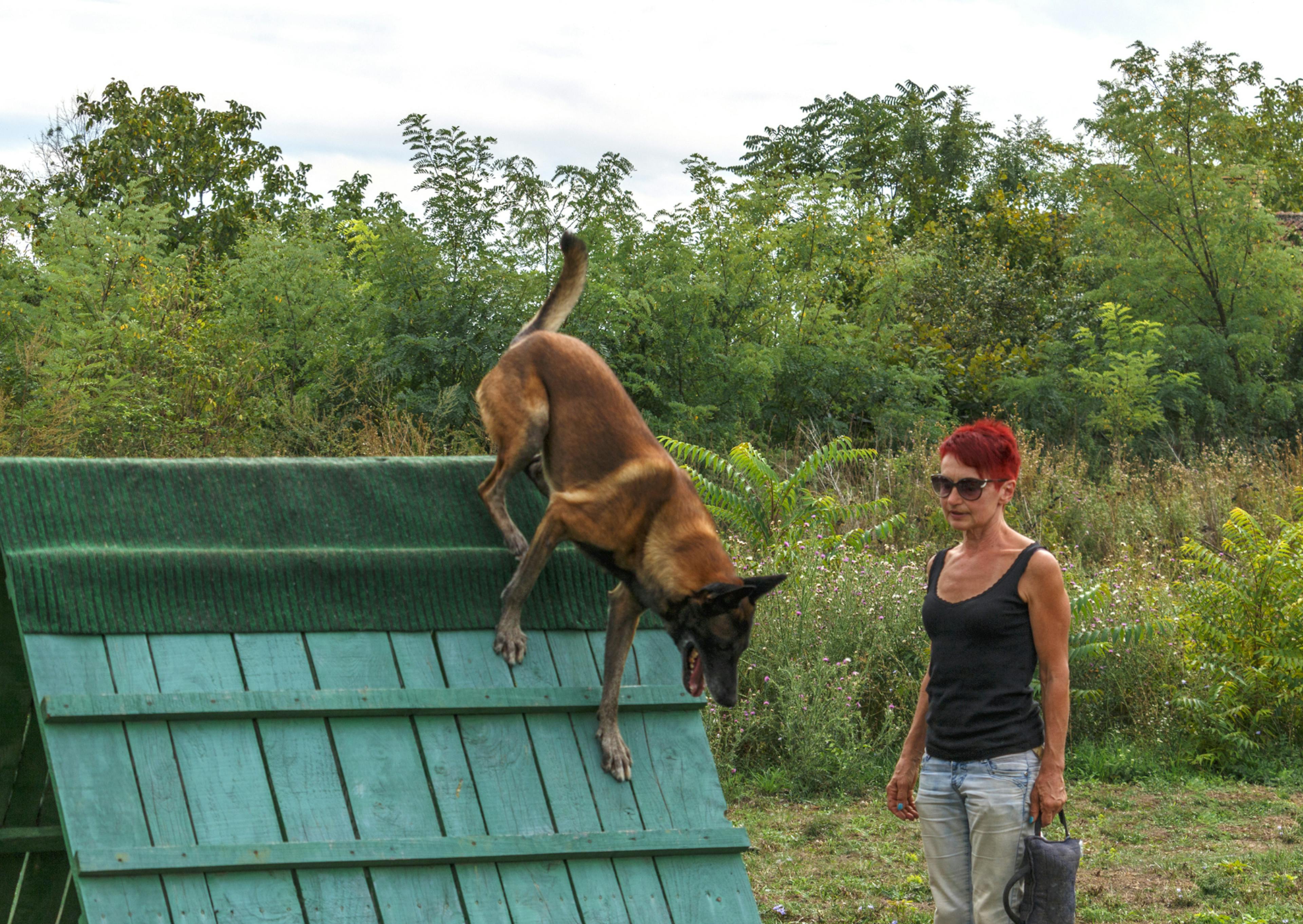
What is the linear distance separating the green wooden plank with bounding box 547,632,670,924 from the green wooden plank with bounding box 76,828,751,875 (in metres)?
0.05

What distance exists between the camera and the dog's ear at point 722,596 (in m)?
3.19

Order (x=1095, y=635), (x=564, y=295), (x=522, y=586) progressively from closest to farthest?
(x=522, y=586) < (x=564, y=295) < (x=1095, y=635)

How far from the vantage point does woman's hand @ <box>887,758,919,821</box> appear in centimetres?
372

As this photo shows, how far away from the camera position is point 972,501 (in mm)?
3357

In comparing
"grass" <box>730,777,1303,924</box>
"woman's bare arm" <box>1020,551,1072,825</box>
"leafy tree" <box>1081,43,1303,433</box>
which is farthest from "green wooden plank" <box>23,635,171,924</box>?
"leafy tree" <box>1081,43,1303,433</box>

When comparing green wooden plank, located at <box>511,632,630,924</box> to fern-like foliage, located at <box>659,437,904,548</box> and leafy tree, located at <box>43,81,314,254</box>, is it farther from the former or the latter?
leafy tree, located at <box>43,81,314,254</box>

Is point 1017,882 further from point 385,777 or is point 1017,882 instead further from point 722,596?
point 385,777

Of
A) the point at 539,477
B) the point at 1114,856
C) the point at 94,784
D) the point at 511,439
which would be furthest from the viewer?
the point at 1114,856

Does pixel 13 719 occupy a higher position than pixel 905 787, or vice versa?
pixel 13 719

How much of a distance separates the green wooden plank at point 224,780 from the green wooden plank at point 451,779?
1.39ft

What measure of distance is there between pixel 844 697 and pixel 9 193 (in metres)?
11.7

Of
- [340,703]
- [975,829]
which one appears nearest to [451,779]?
[340,703]

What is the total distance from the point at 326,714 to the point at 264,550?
1.72 feet

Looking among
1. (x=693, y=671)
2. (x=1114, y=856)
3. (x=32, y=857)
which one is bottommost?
(x=1114, y=856)
